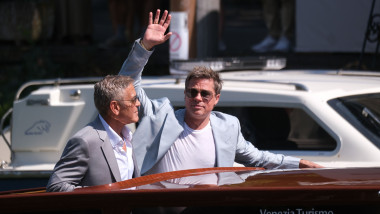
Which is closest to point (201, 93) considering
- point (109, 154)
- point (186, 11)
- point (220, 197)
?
point (109, 154)

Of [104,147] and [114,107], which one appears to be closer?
[104,147]

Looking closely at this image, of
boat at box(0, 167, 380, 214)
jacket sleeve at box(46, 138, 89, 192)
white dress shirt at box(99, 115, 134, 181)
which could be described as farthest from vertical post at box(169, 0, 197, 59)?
boat at box(0, 167, 380, 214)

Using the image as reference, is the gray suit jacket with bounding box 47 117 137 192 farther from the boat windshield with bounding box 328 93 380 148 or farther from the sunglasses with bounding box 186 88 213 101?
the boat windshield with bounding box 328 93 380 148

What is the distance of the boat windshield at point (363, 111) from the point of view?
188 inches

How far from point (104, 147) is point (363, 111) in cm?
206

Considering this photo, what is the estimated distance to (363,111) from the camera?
193 inches

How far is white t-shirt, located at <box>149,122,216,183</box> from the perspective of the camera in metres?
3.94

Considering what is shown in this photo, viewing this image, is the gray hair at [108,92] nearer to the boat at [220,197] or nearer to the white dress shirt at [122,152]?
the white dress shirt at [122,152]

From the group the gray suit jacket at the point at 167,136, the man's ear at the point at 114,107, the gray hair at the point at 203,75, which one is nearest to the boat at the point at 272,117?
the gray suit jacket at the point at 167,136

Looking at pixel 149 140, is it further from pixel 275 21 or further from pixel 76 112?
pixel 275 21

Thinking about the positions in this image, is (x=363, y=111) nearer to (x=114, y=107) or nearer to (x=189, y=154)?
(x=189, y=154)

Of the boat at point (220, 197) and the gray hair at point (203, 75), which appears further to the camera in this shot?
the gray hair at point (203, 75)

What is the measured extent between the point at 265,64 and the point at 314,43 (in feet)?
14.0

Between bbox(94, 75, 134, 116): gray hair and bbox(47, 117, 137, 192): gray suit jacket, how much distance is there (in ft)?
→ 0.39
